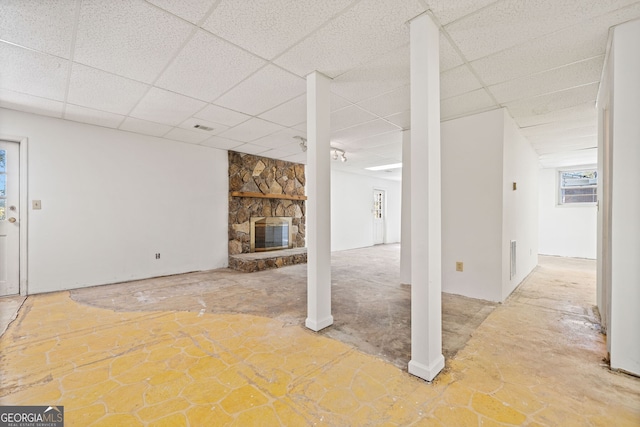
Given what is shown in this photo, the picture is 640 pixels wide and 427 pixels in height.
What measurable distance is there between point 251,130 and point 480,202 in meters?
3.37

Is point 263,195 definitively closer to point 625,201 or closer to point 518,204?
point 518,204

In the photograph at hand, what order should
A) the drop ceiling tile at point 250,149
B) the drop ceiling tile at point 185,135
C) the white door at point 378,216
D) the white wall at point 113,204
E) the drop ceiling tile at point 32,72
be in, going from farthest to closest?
1. the white door at point 378,216
2. the drop ceiling tile at point 250,149
3. the drop ceiling tile at point 185,135
4. the white wall at point 113,204
5. the drop ceiling tile at point 32,72

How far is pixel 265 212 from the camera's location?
6051 mm

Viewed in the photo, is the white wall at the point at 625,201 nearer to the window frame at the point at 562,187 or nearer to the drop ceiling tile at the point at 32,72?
the drop ceiling tile at the point at 32,72

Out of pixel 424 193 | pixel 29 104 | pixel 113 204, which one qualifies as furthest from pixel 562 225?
pixel 29 104

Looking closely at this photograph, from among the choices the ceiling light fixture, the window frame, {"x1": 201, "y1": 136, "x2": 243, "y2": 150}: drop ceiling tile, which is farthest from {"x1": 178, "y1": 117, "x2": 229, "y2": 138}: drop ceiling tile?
the window frame

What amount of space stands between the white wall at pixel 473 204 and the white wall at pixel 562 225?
509 cm

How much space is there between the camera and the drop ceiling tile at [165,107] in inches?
117

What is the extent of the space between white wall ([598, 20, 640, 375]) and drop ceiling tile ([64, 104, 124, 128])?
16.4ft

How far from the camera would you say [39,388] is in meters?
1.65

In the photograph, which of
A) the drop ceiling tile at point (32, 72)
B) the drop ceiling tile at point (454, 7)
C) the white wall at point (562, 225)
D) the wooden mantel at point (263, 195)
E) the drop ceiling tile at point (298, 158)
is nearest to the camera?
the drop ceiling tile at point (454, 7)

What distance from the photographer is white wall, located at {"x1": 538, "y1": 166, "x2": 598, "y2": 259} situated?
6.44m

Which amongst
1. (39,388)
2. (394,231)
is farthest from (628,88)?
(394,231)

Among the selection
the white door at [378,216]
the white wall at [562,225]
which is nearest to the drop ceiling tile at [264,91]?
the white door at [378,216]
